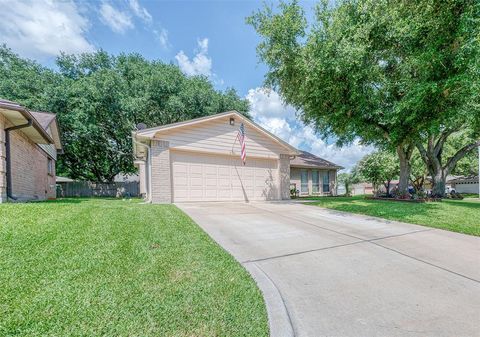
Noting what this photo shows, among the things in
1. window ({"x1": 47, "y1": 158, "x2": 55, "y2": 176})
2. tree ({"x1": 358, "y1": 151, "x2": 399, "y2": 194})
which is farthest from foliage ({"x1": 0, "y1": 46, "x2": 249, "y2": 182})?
tree ({"x1": 358, "y1": 151, "x2": 399, "y2": 194})

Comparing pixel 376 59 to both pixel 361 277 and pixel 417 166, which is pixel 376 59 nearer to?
pixel 361 277

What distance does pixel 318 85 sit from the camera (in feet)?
31.6

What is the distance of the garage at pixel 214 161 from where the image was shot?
10125mm

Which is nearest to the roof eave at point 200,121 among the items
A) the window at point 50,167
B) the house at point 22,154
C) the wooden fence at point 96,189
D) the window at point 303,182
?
the house at point 22,154

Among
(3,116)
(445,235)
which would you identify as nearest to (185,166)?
(3,116)

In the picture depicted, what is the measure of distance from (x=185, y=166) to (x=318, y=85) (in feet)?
22.6

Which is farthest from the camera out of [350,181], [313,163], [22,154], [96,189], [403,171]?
[350,181]

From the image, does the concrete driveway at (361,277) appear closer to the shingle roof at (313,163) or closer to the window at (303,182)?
the shingle roof at (313,163)

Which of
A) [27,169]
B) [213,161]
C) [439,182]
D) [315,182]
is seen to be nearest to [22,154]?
[27,169]

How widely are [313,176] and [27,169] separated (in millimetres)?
18871

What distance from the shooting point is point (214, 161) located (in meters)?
11.6

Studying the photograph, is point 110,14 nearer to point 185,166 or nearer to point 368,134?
point 185,166

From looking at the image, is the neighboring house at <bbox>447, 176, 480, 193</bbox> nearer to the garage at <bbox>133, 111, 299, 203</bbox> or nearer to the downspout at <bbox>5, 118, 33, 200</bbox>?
the garage at <bbox>133, 111, 299, 203</bbox>

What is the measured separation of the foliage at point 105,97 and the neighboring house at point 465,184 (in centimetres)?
3806
